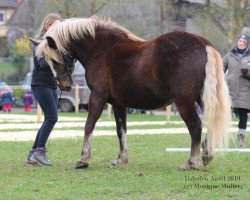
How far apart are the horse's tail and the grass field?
1.51 feet

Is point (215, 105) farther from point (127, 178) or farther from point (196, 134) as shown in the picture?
point (127, 178)

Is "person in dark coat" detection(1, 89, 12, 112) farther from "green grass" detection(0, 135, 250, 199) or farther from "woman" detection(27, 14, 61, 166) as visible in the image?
"woman" detection(27, 14, 61, 166)

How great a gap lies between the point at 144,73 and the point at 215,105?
111 centimetres

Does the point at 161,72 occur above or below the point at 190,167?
above

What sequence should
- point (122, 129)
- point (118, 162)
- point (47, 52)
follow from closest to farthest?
point (47, 52)
point (118, 162)
point (122, 129)

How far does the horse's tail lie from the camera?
30.2 feet

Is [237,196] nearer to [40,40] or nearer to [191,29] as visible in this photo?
[40,40]

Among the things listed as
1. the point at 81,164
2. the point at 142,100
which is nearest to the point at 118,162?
the point at 81,164

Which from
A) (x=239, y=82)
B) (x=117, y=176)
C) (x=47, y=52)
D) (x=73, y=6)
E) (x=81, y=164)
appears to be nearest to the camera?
(x=117, y=176)

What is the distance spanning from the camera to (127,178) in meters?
8.69

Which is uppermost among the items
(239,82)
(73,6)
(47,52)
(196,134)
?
(47,52)

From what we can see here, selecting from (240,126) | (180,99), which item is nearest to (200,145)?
(180,99)

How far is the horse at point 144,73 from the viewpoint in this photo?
9.26 meters

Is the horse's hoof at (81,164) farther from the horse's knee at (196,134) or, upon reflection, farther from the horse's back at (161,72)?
the horse's knee at (196,134)
